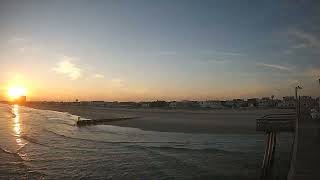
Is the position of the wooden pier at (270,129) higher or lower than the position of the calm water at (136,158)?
higher

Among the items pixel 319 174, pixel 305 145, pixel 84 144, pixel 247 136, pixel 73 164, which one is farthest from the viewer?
pixel 247 136

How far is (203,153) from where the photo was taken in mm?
27266

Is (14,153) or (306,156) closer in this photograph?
(306,156)

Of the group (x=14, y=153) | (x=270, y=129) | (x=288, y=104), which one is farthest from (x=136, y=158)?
(x=288, y=104)

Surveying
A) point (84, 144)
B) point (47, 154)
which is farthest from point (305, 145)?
point (84, 144)

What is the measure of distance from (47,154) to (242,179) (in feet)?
49.6

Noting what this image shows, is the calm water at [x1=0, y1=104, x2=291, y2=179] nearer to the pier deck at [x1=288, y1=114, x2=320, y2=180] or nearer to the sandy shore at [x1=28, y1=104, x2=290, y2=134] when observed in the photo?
the pier deck at [x1=288, y1=114, x2=320, y2=180]

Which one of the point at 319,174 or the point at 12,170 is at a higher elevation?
the point at 319,174

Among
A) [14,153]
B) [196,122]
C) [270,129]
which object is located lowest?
[14,153]

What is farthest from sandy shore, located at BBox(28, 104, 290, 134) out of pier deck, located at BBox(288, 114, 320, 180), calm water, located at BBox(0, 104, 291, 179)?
pier deck, located at BBox(288, 114, 320, 180)

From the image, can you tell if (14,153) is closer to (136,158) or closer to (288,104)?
(136,158)

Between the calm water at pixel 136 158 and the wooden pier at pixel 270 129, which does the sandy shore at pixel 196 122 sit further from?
the wooden pier at pixel 270 129

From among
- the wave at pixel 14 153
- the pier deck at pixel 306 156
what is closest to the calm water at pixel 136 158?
the wave at pixel 14 153

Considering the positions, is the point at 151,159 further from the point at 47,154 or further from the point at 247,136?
the point at 247,136
